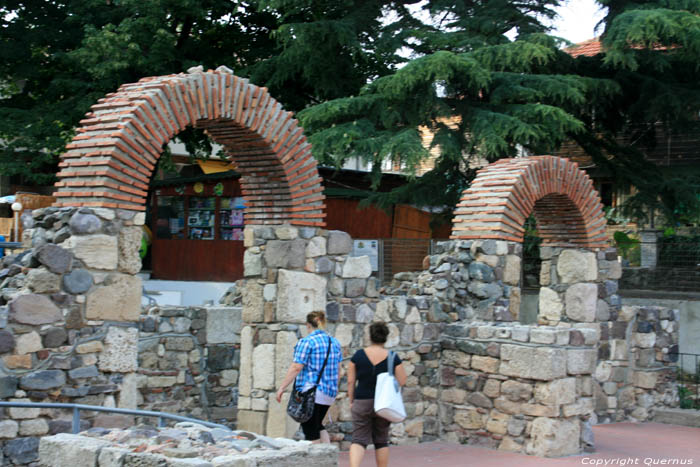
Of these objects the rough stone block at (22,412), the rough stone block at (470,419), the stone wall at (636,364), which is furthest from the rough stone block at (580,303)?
the rough stone block at (22,412)

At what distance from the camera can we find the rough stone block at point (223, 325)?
9.18 metres

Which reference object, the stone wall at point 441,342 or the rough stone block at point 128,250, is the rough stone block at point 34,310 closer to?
the rough stone block at point 128,250

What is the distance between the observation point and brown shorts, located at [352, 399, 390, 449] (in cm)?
657

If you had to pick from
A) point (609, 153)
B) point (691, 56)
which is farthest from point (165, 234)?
point (691, 56)

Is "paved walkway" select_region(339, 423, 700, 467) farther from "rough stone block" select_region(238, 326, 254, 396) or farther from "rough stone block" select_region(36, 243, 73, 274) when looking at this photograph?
"rough stone block" select_region(36, 243, 73, 274)

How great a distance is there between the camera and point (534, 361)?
27.2 feet

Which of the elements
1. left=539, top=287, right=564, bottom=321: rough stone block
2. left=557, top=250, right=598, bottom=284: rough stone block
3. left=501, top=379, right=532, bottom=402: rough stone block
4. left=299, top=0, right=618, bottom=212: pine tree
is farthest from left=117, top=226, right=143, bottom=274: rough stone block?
left=299, top=0, right=618, bottom=212: pine tree

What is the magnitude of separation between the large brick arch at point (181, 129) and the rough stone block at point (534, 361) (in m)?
2.37

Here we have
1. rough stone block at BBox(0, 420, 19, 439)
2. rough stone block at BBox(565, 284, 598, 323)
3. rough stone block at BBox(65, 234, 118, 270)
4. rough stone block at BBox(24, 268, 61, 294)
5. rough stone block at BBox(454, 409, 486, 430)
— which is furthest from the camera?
rough stone block at BBox(565, 284, 598, 323)

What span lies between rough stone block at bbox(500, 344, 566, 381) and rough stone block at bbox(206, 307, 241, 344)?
297 centimetres

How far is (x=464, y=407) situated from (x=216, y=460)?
15.6 feet

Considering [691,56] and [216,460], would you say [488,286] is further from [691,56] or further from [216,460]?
[691,56]

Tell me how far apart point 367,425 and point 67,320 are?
2.45 metres

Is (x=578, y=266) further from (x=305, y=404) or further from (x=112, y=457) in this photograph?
(x=112, y=457)
